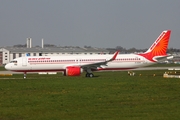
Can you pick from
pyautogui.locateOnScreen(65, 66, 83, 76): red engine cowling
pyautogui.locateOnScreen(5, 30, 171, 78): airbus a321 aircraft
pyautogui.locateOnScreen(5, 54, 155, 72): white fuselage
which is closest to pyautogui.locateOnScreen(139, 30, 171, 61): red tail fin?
pyautogui.locateOnScreen(5, 30, 171, 78): airbus a321 aircraft

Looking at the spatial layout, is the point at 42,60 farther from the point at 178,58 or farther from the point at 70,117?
the point at 178,58

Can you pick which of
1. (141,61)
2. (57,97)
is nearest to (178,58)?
(141,61)

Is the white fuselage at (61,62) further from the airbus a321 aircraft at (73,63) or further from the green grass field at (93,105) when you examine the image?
the green grass field at (93,105)

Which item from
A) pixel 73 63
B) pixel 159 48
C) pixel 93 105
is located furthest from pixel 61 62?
pixel 93 105

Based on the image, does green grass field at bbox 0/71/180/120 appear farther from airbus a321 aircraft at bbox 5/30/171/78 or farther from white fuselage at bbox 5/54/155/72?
white fuselage at bbox 5/54/155/72

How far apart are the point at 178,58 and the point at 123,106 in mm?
157445

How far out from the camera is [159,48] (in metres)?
55.9

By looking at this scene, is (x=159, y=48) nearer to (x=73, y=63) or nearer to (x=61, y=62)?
(x=73, y=63)

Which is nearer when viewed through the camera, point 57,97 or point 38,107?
point 38,107

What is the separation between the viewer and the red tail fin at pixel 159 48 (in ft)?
182

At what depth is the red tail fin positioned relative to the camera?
5553cm

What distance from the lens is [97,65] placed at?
52.0 metres

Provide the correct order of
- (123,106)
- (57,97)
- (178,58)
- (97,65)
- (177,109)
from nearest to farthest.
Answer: (177,109), (123,106), (57,97), (97,65), (178,58)

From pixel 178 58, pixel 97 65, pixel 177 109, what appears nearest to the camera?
pixel 177 109
